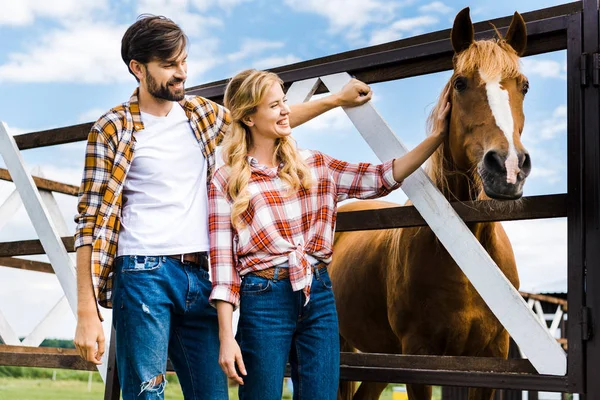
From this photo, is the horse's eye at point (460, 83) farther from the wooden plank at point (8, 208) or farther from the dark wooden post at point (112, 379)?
the wooden plank at point (8, 208)

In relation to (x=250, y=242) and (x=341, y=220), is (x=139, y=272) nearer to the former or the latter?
(x=250, y=242)

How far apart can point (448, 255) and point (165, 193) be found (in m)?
1.48

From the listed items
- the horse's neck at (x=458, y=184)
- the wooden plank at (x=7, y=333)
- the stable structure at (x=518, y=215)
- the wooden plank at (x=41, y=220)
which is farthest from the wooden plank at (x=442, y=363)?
the wooden plank at (x=7, y=333)

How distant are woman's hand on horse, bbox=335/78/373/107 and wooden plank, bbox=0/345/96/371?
1.90 m

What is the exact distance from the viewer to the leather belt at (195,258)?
1.99 metres

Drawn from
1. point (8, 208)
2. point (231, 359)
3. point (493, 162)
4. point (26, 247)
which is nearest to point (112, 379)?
point (26, 247)

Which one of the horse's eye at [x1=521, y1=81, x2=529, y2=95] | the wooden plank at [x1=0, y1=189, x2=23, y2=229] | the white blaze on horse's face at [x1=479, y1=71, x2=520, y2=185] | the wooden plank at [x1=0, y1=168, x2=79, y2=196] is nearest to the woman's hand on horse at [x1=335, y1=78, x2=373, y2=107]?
the white blaze on horse's face at [x1=479, y1=71, x2=520, y2=185]

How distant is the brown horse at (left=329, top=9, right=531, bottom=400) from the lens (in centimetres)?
234

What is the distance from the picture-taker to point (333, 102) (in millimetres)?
2713

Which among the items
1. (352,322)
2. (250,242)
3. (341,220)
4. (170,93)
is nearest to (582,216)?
(341,220)

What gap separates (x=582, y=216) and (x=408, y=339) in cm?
112

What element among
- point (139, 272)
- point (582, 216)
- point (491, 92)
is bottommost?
point (139, 272)

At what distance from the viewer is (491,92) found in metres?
2.40

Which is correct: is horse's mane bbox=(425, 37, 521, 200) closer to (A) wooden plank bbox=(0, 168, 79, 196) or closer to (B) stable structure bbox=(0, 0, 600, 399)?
(B) stable structure bbox=(0, 0, 600, 399)
